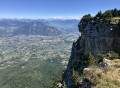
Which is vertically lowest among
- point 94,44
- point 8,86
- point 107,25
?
point 8,86

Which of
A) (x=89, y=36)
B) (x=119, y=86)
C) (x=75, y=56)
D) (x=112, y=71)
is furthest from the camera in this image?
(x=75, y=56)

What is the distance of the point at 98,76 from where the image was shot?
52.6ft

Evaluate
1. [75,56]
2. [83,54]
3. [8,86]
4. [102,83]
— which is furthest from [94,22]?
[8,86]

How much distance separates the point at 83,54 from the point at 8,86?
324 ft

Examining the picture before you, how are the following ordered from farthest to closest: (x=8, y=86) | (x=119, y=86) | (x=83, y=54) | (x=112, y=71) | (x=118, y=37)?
1. (x=8, y=86)
2. (x=83, y=54)
3. (x=118, y=37)
4. (x=112, y=71)
5. (x=119, y=86)

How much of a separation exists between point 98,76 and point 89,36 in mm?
32673

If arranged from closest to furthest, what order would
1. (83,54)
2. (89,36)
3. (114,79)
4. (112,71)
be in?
(114,79) → (112,71) → (89,36) → (83,54)

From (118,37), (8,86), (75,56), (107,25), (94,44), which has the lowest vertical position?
(8,86)

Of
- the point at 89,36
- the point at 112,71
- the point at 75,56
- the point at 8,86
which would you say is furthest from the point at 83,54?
the point at 8,86

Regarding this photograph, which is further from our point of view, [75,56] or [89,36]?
[75,56]

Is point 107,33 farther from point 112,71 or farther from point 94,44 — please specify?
point 112,71

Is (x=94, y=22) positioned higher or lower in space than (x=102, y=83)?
higher

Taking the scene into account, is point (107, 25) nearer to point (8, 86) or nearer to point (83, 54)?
point (83, 54)

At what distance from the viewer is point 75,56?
2244 inches
